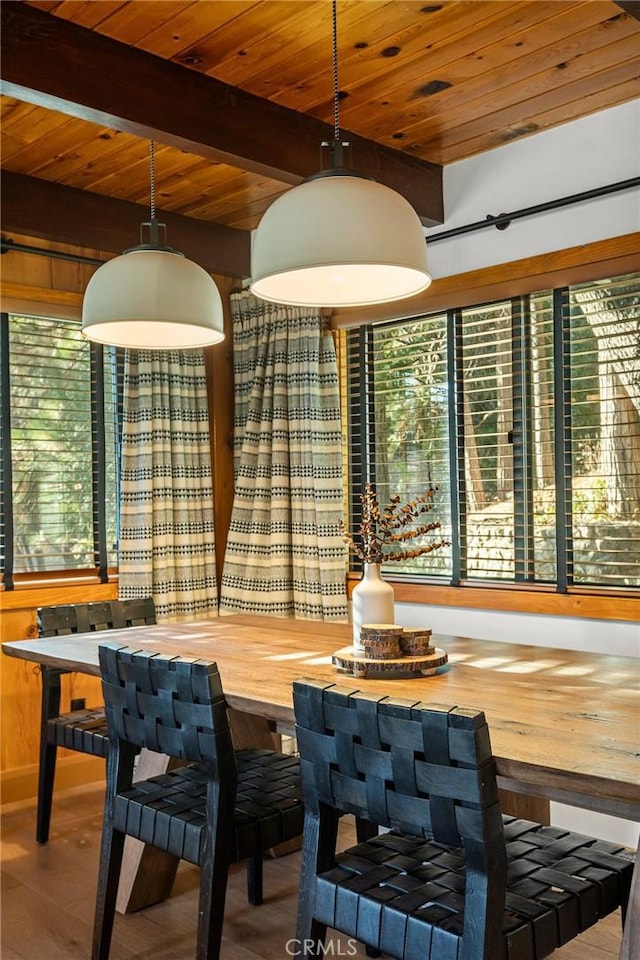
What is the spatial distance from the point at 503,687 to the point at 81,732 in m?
1.61

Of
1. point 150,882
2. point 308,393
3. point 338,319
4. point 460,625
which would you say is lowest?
point 150,882

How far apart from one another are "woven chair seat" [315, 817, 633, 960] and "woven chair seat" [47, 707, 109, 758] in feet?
4.44

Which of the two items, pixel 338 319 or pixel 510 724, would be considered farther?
pixel 338 319

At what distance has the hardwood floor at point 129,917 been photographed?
2438mm

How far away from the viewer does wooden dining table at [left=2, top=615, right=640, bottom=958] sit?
150 cm

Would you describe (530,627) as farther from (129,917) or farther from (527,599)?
(129,917)

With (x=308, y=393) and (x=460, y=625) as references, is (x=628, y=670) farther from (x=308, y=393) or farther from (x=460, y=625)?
(x=308, y=393)

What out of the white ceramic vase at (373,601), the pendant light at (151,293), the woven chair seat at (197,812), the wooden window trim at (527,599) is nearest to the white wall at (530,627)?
the wooden window trim at (527,599)

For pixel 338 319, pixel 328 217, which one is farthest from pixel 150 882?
pixel 338 319

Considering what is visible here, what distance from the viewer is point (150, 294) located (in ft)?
8.04

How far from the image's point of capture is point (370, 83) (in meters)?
2.80

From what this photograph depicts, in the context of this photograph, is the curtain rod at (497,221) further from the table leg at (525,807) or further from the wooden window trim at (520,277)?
the table leg at (525,807)

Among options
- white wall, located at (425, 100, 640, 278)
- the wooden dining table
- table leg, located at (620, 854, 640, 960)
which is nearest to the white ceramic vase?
the wooden dining table

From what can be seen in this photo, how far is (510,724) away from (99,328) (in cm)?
165
